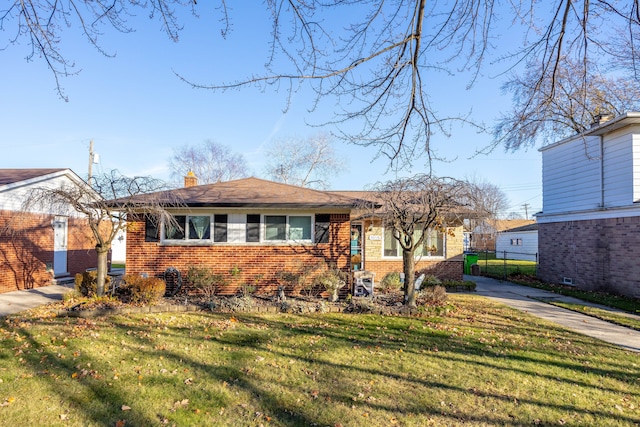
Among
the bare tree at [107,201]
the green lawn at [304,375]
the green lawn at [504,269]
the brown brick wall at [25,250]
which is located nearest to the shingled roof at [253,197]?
the bare tree at [107,201]

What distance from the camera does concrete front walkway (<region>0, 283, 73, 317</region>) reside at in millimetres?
9086

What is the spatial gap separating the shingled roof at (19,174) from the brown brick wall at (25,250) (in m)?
1.31

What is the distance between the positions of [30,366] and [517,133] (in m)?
7.39

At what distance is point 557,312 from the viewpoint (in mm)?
9711

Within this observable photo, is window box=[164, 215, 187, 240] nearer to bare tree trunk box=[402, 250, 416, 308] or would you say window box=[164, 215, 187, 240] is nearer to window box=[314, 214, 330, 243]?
window box=[314, 214, 330, 243]

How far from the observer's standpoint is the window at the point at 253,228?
430 inches

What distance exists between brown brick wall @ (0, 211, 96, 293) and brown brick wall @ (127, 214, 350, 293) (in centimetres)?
158

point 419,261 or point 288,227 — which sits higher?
point 288,227

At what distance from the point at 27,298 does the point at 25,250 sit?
9.06 ft

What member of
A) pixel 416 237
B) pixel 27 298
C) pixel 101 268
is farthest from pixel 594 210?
pixel 27 298

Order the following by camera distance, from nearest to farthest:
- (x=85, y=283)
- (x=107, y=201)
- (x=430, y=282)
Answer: (x=107, y=201) → (x=85, y=283) → (x=430, y=282)

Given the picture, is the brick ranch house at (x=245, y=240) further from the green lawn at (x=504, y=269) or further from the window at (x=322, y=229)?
the green lawn at (x=504, y=269)

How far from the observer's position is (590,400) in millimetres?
4402

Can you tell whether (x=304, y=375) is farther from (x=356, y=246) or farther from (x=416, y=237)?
(x=356, y=246)
